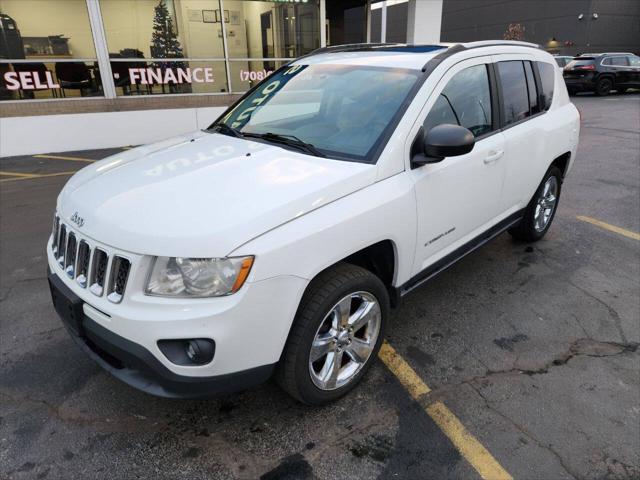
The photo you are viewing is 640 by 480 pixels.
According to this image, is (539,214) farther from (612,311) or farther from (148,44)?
(148,44)

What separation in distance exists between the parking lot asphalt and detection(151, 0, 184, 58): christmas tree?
860cm

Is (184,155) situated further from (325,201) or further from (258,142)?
(325,201)

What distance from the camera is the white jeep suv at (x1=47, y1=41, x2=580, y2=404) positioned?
204 cm

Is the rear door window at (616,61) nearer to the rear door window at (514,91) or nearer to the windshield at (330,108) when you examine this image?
the rear door window at (514,91)

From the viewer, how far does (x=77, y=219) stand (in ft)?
7.91

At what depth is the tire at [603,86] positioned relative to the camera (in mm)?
20906

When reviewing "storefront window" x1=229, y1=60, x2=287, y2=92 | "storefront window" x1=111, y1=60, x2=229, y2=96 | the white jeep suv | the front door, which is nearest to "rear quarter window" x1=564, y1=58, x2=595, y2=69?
"storefront window" x1=229, y1=60, x2=287, y2=92

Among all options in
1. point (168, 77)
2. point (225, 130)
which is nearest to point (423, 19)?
point (168, 77)

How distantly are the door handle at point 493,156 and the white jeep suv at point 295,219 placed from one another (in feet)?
0.16

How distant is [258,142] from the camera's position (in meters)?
3.02

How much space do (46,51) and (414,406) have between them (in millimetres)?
11135

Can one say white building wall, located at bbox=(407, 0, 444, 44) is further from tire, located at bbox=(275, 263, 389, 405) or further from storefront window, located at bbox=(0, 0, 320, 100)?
tire, located at bbox=(275, 263, 389, 405)

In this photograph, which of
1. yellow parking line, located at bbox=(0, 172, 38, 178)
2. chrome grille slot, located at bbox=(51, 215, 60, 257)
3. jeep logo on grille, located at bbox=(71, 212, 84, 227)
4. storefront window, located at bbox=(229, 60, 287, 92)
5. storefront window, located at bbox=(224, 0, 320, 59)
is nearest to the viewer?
jeep logo on grille, located at bbox=(71, 212, 84, 227)

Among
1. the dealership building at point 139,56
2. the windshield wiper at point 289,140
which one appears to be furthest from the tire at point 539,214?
the dealership building at point 139,56
